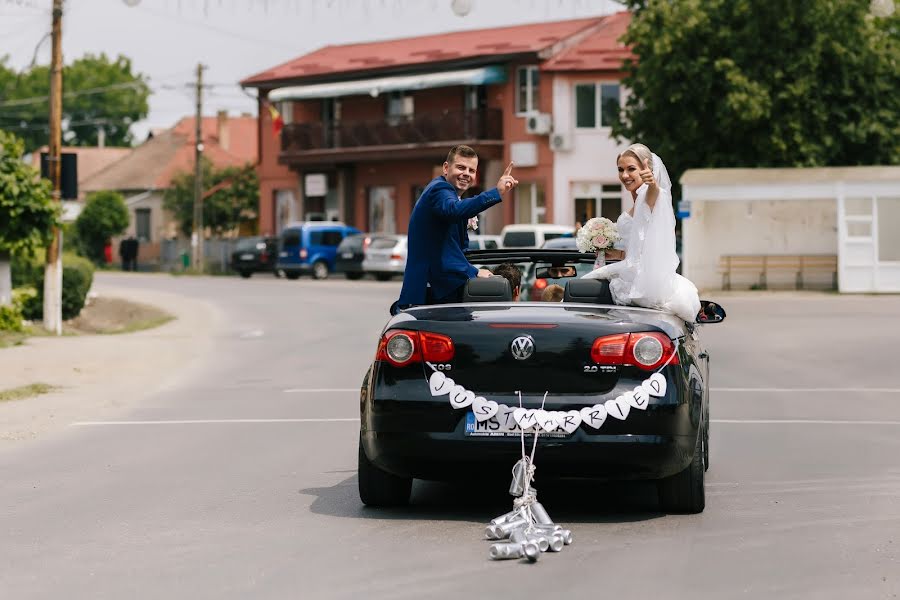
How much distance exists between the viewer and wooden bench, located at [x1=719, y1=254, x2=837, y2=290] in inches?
1641

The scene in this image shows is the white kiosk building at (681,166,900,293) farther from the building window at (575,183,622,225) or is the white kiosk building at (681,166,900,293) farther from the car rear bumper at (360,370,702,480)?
the car rear bumper at (360,370,702,480)

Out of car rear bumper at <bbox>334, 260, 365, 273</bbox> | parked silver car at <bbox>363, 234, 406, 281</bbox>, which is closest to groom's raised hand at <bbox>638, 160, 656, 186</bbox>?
parked silver car at <bbox>363, 234, 406, 281</bbox>

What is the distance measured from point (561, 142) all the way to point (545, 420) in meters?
48.8

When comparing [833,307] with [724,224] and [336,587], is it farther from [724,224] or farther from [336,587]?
[336,587]

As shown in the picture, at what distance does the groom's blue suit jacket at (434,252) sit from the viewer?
9.52 m

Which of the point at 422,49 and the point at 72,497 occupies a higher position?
the point at 422,49

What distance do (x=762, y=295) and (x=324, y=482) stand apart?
3095 cm

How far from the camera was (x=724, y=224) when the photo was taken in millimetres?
42125

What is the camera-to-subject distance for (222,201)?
74562 mm

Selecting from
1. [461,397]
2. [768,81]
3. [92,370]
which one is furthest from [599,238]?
[768,81]

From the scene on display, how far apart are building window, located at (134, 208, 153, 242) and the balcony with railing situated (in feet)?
58.5

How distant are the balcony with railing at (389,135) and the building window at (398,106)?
0.06 meters

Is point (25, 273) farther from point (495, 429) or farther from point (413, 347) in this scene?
point (495, 429)

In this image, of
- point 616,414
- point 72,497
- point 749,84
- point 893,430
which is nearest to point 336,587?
point 616,414
